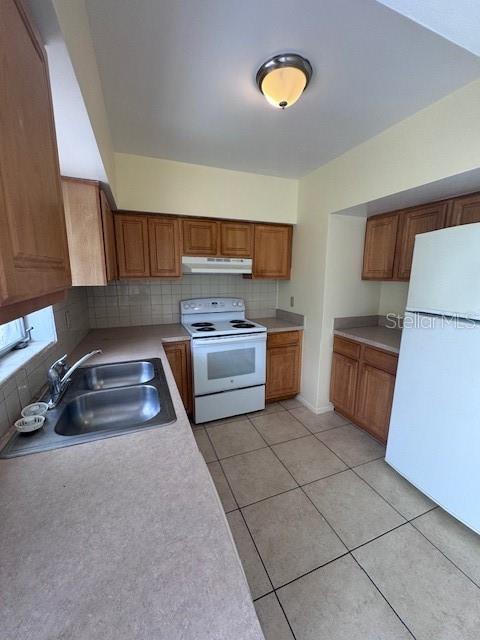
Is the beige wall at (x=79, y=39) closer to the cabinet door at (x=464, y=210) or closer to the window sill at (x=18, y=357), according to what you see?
the window sill at (x=18, y=357)

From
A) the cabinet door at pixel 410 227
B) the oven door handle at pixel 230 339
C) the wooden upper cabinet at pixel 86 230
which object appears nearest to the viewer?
the wooden upper cabinet at pixel 86 230

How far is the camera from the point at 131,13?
99 cm

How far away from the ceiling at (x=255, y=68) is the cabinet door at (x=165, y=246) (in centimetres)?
61

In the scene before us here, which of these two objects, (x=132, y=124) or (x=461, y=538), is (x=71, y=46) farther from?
(x=461, y=538)

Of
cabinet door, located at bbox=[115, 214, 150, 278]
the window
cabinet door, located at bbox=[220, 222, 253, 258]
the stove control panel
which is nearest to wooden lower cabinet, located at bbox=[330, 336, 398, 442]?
the stove control panel

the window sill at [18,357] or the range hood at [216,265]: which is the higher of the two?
the range hood at [216,265]

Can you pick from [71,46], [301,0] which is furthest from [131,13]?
[301,0]

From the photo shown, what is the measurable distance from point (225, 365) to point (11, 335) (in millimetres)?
1583

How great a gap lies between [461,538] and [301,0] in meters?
2.65

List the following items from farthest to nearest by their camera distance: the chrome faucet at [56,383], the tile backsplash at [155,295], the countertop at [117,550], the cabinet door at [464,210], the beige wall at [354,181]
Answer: the tile backsplash at [155,295] < the cabinet door at [464,210] < the beige wall at [354,181] < the chrome faucet at [56,383] < the countertop at [117,550]

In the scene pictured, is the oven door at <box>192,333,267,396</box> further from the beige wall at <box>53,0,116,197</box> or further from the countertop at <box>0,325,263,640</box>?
the beige wall at <box>53,0,116,197</box>

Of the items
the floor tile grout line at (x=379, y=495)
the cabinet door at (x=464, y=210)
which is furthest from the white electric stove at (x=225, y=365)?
the cabinet door at (x=464, y=210)

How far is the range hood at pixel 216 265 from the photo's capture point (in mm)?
2408

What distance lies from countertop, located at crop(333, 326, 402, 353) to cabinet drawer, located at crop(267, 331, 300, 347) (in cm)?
42
